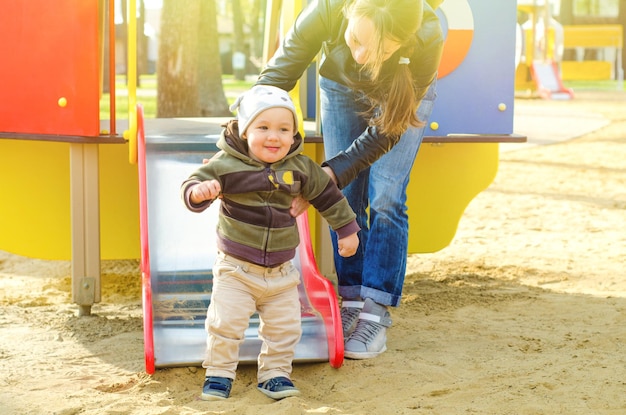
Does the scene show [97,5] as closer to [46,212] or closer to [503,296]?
[46,212]

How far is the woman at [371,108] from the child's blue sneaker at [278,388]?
49cm

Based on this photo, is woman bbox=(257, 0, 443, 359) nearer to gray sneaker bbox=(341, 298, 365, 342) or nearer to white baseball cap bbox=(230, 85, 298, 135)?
gray sneaker bbox=(341, 298, 365, 342)

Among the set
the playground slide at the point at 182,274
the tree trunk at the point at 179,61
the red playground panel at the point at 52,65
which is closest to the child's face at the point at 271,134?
the playground slide at the point at 182,274

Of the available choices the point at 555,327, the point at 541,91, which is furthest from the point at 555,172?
the point at 541,91

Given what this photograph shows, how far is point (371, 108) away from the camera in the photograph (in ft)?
11.8

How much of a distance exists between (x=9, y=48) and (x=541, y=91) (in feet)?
53.4

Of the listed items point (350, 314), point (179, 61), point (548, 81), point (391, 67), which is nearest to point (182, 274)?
point (350, 314)

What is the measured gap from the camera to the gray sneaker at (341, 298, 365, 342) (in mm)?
3949

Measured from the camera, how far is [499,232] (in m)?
6.97

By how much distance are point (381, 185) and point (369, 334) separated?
2.04 feet

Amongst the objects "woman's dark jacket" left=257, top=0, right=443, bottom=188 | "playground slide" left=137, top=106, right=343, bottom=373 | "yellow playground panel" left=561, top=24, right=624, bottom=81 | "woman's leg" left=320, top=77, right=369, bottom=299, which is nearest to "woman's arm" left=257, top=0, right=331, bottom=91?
"woman's dark jacket" left=257, top=0, right=443, bottom=188

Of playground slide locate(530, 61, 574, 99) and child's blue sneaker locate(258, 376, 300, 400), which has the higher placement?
playground slide locate(530, 61, 574, 99)

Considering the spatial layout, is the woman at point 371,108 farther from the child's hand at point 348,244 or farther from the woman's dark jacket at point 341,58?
the child's hand at point 348,244

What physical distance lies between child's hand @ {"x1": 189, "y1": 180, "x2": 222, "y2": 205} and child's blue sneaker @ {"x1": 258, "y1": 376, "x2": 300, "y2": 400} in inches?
29.2
